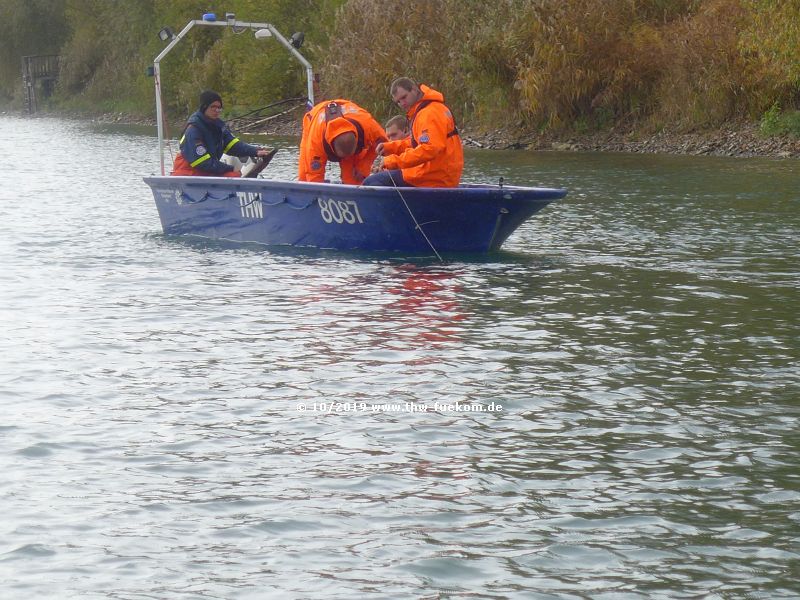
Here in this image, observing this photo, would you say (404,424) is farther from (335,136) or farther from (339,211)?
(335,136)

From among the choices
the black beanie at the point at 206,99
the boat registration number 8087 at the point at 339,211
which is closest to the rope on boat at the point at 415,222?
the boat registration number 8087 at the point at 339,211

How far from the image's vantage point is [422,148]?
46.8 ft

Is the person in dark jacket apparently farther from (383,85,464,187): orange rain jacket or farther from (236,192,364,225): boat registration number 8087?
(383,85,464,187): orange rain jacket

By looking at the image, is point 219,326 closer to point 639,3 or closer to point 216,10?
point 639,3

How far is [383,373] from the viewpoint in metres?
9.39

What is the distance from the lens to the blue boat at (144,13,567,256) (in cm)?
1413

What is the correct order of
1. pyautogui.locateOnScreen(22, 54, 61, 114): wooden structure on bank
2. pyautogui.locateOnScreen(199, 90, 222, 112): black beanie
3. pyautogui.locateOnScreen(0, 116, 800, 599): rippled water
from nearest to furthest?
pyautogui.locateOnScreen(0, 116, 800, 599): rippled water → pyautogui.locateOnScreen(199, 90, 222, 112): black beanie → pyautogui.locateOnScreen(22, 54, 61, 114): wooden structure on bank

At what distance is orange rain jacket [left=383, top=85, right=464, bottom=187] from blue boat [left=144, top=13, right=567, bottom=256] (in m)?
0.37

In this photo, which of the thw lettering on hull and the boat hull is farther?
the thw lettering on hull

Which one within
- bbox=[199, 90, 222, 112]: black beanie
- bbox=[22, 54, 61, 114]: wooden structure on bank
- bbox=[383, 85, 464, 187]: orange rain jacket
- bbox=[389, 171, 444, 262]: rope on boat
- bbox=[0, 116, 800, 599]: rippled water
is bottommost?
bbox=[0, 116, 800, 599]: rippled water

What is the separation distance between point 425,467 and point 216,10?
6029 cm

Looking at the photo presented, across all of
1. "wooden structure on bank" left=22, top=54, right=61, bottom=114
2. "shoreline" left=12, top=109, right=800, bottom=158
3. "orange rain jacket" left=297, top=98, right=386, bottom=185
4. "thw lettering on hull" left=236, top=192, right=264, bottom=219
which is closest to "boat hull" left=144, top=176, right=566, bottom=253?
"thw lettering on hull" left=236, top=192, right=264, bottom=219

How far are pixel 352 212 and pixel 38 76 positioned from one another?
82.5 m

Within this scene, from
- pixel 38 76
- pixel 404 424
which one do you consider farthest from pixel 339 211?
pixel 38 76
